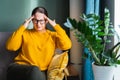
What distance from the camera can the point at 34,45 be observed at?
8.13ft

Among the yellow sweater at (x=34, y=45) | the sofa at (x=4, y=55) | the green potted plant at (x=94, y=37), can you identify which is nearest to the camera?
the green potted plant at (x=94, y=37)

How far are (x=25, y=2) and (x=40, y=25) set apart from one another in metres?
0.61

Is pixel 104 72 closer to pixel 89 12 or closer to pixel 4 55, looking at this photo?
pixel 89 12

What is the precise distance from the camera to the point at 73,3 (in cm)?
287

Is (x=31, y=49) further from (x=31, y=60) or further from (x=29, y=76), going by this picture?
(x=29, y=76)

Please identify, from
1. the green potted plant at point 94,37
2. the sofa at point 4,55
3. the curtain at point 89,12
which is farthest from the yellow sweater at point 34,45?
the green potted plant at point 94,37

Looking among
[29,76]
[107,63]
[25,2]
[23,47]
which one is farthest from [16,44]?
[107,63]

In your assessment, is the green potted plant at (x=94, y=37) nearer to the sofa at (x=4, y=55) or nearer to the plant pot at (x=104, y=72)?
the plant pot at (x=104, y=72)

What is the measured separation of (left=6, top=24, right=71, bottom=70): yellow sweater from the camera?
2455 millimetres

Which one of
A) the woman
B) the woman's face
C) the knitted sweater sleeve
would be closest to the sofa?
the woman

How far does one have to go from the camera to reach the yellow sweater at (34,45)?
2.46 metres

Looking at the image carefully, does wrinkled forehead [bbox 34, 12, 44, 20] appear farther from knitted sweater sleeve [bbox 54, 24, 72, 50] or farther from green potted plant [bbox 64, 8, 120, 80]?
green potted plant [bbox 64, 8, 120, 80]

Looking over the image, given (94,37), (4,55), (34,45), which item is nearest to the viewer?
(94,37)

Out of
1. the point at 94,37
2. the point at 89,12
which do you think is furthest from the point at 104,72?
the point at 89,12
